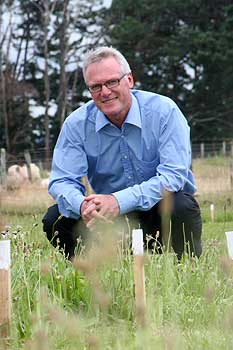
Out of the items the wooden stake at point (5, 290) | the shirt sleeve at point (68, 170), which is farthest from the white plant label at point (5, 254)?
the shirt sleeve at point (68, 170)

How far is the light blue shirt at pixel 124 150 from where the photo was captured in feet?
11.5

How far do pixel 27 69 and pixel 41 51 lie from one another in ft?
3.25

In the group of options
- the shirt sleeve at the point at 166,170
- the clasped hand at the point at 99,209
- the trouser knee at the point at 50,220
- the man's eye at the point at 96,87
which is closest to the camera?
the clasped hand at the point at 99,209

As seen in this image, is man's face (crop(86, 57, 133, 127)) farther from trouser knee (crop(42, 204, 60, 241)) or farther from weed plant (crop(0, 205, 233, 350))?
weed plant (crop(0, 205, 233, 350))

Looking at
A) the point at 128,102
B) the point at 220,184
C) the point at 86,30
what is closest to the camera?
the point at 128,102

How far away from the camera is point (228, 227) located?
5.87 meters

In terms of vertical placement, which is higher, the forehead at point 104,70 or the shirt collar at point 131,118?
the forehead at point 104,70

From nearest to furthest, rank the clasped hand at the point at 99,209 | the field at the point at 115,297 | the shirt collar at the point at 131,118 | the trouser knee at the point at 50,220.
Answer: the field at the point at 115,297 → the clasped hand at the point at 99,209 → the shirt collar at the point at 131,118 → the trouser knee at the point at 50,220

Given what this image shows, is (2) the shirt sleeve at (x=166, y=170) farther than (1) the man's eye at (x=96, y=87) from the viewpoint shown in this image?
No

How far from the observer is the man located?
11.3ft

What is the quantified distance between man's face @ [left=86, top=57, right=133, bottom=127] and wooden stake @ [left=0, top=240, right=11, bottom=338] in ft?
4.50

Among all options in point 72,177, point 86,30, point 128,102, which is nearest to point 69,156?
point 72,177

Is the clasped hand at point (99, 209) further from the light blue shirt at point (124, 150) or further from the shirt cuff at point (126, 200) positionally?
the light blue shirt at point (124, 150)

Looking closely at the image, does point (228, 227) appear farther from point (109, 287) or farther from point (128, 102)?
point (109, 287)
